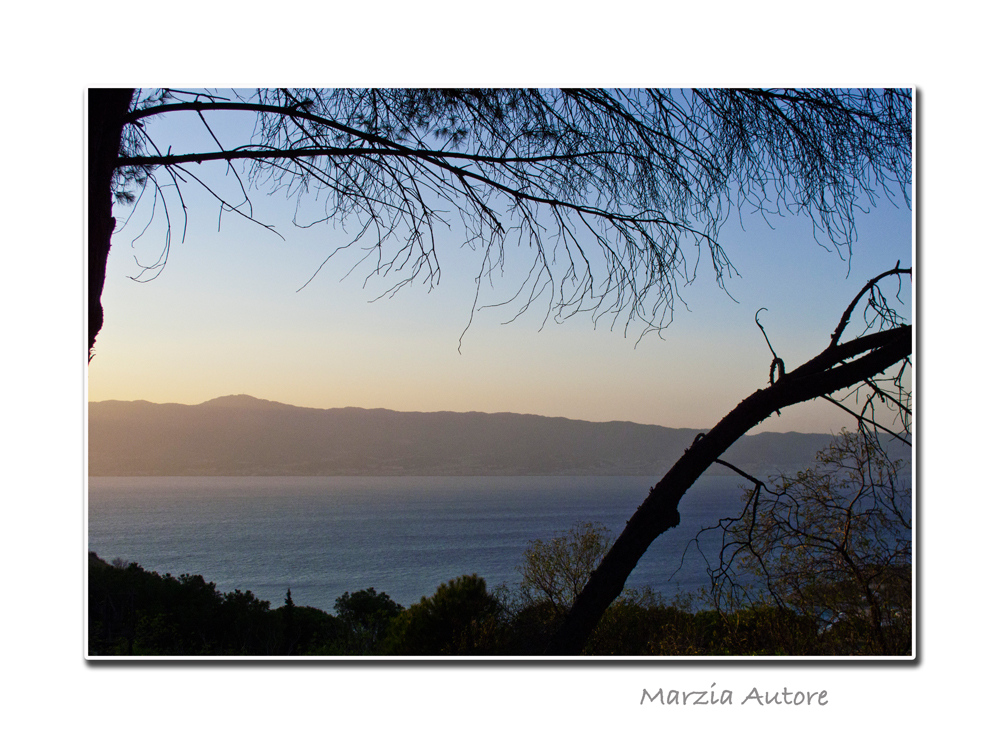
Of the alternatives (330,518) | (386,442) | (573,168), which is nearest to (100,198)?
(573,168)

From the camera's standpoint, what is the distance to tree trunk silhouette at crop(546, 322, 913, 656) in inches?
54.1

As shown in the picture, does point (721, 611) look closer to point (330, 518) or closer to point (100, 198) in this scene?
point (100, 198)

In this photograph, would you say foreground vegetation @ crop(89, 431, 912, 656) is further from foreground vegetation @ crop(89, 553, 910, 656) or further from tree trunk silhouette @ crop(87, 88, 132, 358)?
tree trunk silhouette @ crop(87, 88, 132, 358)

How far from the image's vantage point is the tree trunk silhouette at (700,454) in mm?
1375

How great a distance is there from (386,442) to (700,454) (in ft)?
A: 8.14

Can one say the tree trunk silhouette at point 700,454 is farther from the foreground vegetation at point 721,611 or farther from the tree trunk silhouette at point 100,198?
the tree trunk silhouette at point 100,198

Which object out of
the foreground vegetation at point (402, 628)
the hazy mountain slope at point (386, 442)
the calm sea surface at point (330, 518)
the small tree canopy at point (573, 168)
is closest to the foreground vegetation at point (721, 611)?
the foreground vegetation at point (402, 628)

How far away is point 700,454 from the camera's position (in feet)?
4.58

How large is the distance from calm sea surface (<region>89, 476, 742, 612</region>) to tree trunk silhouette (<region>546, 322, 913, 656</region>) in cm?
65

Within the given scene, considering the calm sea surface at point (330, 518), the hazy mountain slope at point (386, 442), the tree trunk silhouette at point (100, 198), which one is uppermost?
the tree trunk silhouette at point (100, 198)

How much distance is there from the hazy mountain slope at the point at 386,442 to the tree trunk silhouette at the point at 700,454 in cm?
95
